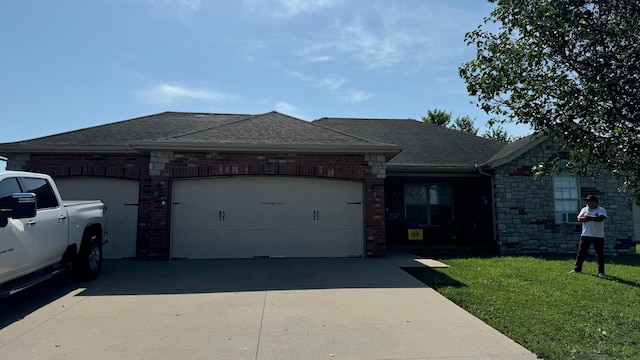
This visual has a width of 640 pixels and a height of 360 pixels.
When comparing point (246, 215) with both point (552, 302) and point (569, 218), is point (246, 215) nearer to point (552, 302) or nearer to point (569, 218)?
point (552, 302)

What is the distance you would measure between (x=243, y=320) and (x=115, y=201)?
6.94 metres

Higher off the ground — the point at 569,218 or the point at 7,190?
the point at 7,190

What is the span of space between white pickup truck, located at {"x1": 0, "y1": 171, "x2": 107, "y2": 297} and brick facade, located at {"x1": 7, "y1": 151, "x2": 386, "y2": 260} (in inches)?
→ 67.1

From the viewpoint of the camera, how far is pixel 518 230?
11648 millimetres

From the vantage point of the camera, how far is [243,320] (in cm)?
496

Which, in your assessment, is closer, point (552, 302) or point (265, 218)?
point (552, 302)

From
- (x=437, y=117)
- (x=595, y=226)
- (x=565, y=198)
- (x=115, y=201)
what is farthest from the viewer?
(x=437, y=117)

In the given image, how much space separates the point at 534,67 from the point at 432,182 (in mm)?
8825

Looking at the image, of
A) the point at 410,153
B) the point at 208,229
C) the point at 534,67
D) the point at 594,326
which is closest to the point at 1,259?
the point at 208,229

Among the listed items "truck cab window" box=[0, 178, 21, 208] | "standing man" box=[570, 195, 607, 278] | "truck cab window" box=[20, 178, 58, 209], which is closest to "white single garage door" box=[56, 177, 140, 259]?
"truck cab window" box=[20, 178, 58, 209]

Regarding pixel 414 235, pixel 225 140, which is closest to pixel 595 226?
pixel 414 235

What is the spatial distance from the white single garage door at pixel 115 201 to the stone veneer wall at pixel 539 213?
34.3ft

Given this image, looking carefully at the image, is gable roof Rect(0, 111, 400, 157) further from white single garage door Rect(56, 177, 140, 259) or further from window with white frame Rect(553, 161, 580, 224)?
window with white frame Rect(553, 161, 580, 224)

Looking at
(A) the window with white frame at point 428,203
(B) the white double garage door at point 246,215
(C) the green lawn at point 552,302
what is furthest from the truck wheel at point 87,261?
(A) the window with white frame at point 428,203
